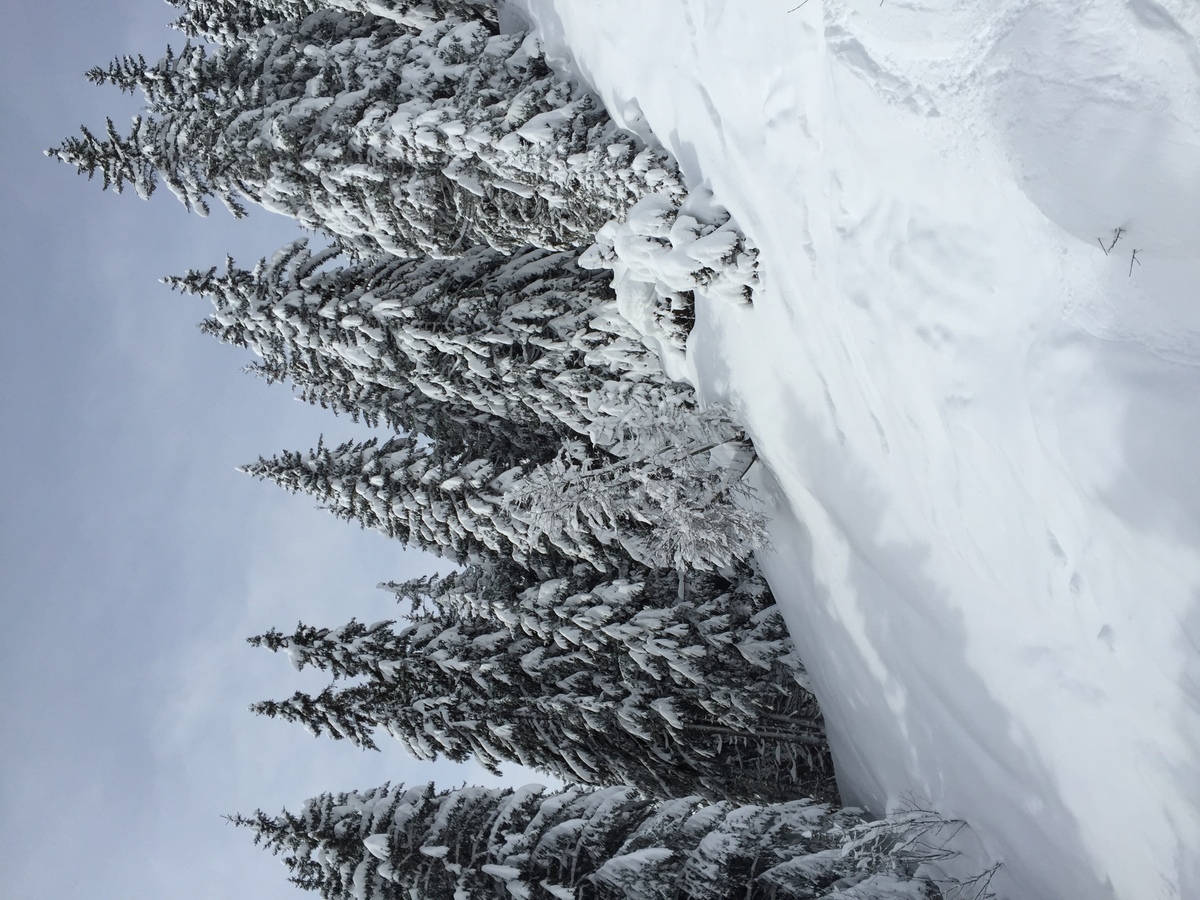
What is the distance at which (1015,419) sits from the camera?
486 cm

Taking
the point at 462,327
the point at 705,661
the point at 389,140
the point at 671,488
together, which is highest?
the point at 389,140

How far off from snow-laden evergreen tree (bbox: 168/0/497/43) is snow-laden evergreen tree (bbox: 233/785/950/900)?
11.0 meters

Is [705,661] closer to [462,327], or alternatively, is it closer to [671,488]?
[671,488]

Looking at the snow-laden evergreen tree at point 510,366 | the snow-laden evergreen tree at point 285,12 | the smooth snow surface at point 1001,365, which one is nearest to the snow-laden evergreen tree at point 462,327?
the snow-laden evergreen tree at point 510,366

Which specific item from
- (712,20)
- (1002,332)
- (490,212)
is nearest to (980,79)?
(1002,332)

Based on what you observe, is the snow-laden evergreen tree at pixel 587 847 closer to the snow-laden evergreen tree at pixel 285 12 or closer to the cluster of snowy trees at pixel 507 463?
the cluster of snowy trees at pixel 507 463

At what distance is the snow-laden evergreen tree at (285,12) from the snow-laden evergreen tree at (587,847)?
11.0m

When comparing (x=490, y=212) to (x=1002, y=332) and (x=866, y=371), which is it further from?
(x=1002, y=332)

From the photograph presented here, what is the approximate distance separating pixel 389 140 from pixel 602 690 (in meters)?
8.12

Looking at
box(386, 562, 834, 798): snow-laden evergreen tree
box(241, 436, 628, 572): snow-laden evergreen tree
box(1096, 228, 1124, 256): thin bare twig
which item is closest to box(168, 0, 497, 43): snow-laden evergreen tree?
box(241, 436, 628, 572): snow-laden evergreen tree

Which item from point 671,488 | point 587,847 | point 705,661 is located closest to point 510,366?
point 671,488

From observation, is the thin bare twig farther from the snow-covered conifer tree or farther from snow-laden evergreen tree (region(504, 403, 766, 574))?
the snow-covered conifer tree

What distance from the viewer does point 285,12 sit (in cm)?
1552

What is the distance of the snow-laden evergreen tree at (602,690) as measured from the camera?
11352mm
